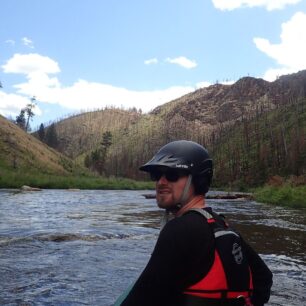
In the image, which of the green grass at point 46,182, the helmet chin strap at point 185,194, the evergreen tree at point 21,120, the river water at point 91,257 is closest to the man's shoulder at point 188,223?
the helmet chin strap at point 185,194

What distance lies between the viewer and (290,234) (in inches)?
723

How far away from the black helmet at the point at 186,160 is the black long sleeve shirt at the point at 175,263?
38 cm

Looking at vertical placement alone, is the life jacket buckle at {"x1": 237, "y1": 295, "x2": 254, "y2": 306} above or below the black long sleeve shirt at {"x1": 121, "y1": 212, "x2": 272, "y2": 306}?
below

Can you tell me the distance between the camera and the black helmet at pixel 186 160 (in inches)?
109

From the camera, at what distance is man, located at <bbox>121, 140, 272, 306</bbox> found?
2393mm

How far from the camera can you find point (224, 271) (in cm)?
247

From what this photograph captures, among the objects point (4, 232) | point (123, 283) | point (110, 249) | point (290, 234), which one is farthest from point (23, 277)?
point (290, 234)

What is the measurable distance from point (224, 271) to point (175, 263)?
0.31m

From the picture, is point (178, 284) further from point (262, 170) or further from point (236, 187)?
point (262, 170)

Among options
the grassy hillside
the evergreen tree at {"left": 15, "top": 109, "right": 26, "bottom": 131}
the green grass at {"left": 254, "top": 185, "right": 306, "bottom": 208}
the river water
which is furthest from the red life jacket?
the evergreen tree at {"left": 15, "top": 109, "right": 26, "bottom": 131}

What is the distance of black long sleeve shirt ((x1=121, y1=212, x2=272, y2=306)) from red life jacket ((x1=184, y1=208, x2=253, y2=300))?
43mm

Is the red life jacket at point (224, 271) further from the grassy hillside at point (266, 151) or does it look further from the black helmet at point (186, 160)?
the grassy hillside at point (266, 151)

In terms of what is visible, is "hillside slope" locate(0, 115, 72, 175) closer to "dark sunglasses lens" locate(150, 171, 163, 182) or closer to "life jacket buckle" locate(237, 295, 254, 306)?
"dark sunglasses lens" locate(150, 171, 163, 182)

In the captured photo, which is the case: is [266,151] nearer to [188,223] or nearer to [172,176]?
[172,176]
